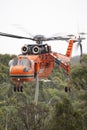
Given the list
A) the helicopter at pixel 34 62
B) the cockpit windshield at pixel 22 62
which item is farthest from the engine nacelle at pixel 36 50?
the cockpit windshield at pixel 22 62

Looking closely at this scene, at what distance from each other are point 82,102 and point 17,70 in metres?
9.06

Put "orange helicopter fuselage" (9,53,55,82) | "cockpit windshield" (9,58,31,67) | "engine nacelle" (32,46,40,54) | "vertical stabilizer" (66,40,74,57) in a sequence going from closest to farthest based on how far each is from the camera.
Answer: "orange helicopter fuselage" (9,53,55,82)
"cockpit windshield" (9,58,31,67)
"engine nacelle" (32,46,40,54)
"vertical stabilizer" (66,40,74,57)

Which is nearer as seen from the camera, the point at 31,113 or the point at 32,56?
the point at 32,56

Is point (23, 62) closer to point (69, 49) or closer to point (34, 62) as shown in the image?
point (34, 62)

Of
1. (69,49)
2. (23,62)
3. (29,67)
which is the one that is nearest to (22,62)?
(23,62)

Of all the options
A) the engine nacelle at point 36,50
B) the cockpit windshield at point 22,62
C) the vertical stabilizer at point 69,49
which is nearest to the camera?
the cockpit windshield at point 22,62

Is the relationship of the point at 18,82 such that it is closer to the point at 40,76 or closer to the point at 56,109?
the point at 40,76

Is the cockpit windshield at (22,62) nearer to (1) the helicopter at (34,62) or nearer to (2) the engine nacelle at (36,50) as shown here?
(1) the helicopter at (34,62)

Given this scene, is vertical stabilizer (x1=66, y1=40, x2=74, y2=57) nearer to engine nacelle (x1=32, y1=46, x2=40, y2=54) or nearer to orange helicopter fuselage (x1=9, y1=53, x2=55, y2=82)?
orange helicopter fuselage (x1=9, y1=53, x2=55, y2=82)

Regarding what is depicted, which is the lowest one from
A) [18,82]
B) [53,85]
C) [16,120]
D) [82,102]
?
[53,85]

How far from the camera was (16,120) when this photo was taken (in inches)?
2259

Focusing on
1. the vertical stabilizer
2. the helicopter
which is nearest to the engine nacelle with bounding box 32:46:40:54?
the helicopter

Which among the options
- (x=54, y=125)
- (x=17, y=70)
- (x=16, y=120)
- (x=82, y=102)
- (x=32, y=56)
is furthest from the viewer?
(x=16, y=120)

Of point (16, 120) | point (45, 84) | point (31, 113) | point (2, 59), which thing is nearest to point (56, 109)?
point (31, 113)
